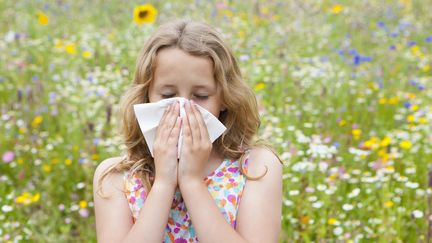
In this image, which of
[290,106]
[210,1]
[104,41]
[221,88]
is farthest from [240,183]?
[210,1]

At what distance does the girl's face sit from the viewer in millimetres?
1779

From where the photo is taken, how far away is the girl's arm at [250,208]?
5.62 ft

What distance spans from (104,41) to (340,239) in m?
2.83

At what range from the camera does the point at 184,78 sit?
1.78m

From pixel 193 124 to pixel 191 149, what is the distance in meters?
0.06

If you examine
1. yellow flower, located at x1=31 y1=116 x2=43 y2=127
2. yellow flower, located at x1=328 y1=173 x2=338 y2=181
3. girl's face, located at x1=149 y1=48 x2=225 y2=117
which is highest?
girl's face, located at x1=149 y1=48 x2=225 y2=117

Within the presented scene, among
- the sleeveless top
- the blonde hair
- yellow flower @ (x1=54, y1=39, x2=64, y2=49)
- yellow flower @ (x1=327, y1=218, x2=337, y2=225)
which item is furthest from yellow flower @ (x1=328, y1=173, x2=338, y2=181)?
yellow flower @ (x1=54, y1=39, x2=64, y2=49)

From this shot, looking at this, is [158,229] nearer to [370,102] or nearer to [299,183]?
[299,183]

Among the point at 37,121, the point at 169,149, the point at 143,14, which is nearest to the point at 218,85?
the point at 169,149

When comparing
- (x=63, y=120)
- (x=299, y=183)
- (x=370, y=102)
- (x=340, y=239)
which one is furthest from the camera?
(x=370, y=102)

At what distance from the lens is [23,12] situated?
6172 millimetres

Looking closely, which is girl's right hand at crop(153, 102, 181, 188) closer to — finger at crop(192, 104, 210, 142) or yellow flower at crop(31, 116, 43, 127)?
finger at crop(192, 104, 210, 142)

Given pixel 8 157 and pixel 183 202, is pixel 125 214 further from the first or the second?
pixel 8 157

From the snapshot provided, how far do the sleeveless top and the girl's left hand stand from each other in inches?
5.4
